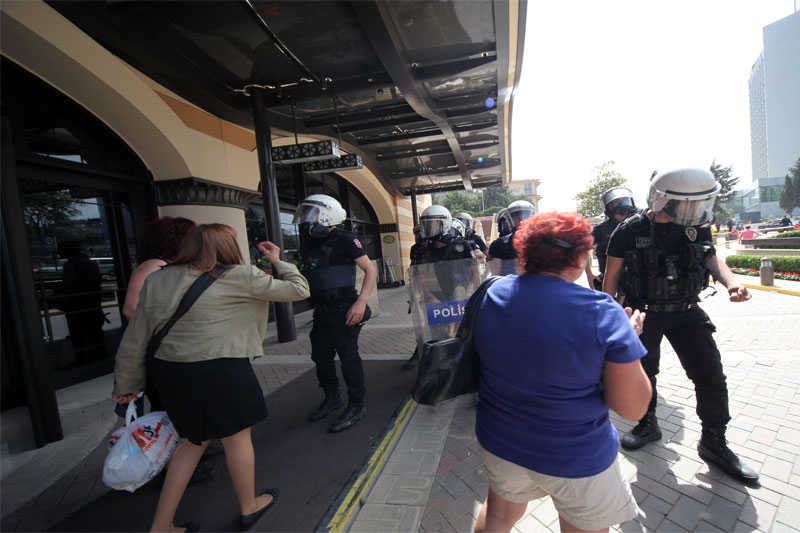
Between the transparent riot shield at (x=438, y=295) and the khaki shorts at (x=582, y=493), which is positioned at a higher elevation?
the transparent riot shield at (x=438, y=295)

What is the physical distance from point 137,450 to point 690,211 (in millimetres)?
3244

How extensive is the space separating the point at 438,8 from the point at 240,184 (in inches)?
174

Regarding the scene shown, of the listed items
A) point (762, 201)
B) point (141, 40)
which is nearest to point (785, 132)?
point (762, 201)

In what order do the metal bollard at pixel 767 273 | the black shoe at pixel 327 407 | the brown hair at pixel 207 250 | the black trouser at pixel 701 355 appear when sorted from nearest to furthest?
1. the brown hair at pixel 207 250
2. the black trouser at pixel 701 355
3. the black shoe at pixel 327 407
4. the metal bollard at pixel 767 273

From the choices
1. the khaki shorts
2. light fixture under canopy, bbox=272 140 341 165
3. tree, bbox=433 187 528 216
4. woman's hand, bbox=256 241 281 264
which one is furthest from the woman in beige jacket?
tree, bbox=433 187 528 216

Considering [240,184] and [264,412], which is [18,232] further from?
[240,184]

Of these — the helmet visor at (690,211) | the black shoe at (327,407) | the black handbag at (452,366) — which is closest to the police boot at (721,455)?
the helmet visor at (690,211)

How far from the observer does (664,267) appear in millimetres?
2279

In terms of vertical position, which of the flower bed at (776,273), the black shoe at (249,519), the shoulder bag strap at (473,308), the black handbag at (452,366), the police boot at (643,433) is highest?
the shoulder bag strap at (473,308)

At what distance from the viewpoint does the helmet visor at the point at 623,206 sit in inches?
151

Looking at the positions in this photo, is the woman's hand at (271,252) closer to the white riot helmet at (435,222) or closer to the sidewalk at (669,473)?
the sidewalk at (669,473)

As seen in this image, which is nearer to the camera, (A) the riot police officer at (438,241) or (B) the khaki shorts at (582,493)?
(B) the khaki shorts at (582,493)

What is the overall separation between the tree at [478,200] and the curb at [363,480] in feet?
168

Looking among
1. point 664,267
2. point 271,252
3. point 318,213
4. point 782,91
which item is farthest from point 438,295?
point 782,91
